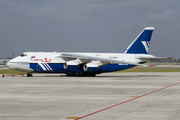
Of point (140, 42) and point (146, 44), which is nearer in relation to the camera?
point (140, 42)

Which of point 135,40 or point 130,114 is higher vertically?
point 135,40

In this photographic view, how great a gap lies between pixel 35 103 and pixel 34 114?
11.5 feet

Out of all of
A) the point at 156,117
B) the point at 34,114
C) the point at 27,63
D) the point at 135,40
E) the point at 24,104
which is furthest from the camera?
the point at 135,40

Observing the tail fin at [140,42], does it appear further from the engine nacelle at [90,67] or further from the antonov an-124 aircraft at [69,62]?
the engine nacelle at [90,67]

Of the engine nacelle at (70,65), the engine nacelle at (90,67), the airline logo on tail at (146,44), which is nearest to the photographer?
the engine nacelle at (70,65)

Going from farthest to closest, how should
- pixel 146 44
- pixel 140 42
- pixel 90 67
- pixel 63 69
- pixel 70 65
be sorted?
1. pixel 146 44
2. pixel 140 42
3. pixel 90 67
4. pixel 63 69
5. pixel 70 65

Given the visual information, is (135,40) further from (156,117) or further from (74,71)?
(156,117)

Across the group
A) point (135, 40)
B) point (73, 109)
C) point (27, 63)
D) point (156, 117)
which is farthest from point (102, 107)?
point (135, 40)

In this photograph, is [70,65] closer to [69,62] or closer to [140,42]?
[69,62]

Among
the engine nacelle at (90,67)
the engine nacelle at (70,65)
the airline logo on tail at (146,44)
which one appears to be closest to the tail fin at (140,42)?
the airline logo on tail at (146,44)

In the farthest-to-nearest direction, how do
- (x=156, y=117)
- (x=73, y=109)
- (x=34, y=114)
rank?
1. (x=73, y=109)
2. (x=34, y=114)
3. (x=156, y=117)

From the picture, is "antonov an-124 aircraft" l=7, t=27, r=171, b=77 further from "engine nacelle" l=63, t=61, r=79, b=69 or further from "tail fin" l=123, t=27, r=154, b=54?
"tail fin" l=123, t=27, r=154, b=54

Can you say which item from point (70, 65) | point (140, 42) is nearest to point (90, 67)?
point (70, 65)

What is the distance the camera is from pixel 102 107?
585 inches
